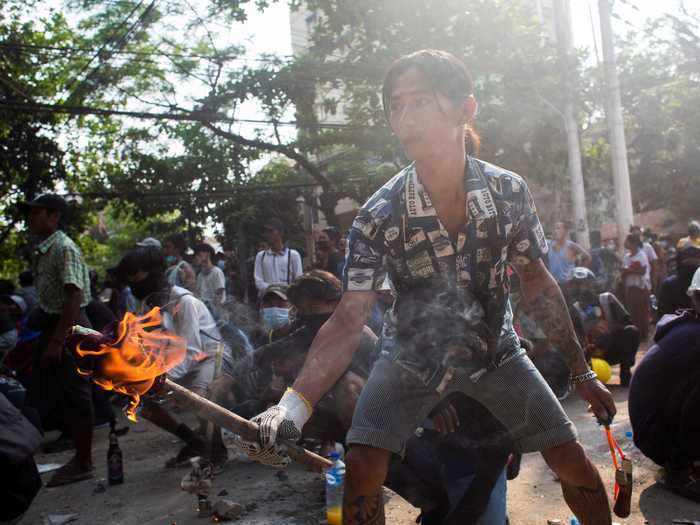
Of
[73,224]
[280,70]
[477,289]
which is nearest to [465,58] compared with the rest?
[280,70]

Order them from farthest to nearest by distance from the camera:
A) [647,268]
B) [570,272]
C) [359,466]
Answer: [647,268] → [570,272] → [359,466]

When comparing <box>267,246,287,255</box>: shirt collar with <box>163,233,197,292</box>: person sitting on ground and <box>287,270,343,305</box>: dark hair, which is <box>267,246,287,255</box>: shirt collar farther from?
<box>287,270,343,305</box>: dark hair

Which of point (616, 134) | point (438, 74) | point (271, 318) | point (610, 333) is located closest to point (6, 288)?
point (271, 318)

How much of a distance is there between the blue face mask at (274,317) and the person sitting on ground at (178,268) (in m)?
1.04

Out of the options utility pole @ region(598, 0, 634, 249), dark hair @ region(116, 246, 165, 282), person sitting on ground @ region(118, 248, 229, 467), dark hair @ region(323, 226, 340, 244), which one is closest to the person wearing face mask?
dark hair @ region(323, 226, 340, 244)

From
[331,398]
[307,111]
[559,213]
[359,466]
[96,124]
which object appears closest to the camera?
[359,466]

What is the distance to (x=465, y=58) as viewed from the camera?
11.7 metres

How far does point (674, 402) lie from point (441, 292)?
244 cm

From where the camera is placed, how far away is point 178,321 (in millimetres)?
5309

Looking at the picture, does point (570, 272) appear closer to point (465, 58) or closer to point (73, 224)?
point (465, 58)

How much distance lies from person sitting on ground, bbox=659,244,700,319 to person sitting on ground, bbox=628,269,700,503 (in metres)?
1.39

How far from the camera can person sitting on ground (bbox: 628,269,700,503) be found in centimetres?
407

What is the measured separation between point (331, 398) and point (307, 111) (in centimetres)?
1136

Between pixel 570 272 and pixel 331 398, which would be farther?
pixel 570 272
